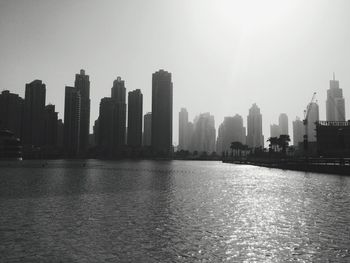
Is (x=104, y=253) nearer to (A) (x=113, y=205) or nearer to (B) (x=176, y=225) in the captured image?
(B) (x=176, y=225)

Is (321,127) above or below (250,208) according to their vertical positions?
above

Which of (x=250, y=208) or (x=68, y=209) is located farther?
(x=250, y=208)

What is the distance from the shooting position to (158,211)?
27391mm

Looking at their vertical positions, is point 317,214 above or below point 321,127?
below

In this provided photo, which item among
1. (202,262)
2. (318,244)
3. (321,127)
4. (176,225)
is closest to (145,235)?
(176,225)

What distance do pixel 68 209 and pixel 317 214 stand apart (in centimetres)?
1985

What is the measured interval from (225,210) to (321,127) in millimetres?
178030

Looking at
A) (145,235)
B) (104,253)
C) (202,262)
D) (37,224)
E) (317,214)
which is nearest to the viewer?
(202,262)

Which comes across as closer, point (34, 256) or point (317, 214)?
point (34, 256)

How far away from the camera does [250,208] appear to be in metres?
29.7

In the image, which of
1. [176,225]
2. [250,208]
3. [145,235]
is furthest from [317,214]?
[145,235]

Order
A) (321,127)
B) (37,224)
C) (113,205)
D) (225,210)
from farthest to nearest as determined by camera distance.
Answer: (321,127)
(113,205)
(225,210)
(37,224)

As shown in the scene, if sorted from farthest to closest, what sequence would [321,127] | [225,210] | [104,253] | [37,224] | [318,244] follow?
[321,127] < [225,210] < [37,224] < [318,244] < [104,253]

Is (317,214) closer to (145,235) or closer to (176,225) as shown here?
(176,225)
